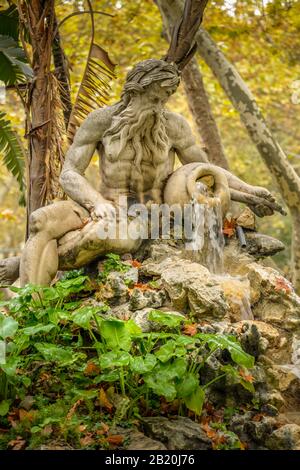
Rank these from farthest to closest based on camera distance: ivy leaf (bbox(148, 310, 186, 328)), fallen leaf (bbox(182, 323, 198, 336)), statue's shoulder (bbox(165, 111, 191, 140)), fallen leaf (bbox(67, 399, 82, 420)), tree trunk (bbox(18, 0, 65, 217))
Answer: tree trunk (bbox(18, 0, 65, 217)) < statue's shoulder (bbox(165, 111, 191, 140)) < fallen leaf (bbox(182, 323, 198, 336)) < ivy leaf (bbox(148, 310, 186, 328)) < fallen leaf (bbox(67, 399, 82, 420))

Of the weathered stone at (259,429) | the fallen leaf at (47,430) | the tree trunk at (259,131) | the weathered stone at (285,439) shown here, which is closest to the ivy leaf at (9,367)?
the fallen leaf at (47,430)

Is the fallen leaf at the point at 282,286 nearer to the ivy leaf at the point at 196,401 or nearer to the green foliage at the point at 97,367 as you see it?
the green foliage at the point at 97,367

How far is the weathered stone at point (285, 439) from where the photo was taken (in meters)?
3.55

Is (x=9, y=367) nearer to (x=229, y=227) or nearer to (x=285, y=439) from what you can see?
(x=285, y=439)

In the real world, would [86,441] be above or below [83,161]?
below

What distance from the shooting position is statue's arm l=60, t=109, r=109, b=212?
4.88m

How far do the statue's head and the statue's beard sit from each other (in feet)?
0.43

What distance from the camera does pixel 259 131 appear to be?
323 inches

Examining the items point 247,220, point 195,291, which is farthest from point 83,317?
point 247,220

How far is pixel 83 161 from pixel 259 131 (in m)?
3.91

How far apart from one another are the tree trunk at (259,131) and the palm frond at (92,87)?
194cm

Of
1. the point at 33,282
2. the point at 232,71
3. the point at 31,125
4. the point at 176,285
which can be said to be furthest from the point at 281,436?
the point at 232,71

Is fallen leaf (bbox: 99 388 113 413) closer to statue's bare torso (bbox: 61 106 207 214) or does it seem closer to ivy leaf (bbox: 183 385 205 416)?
ivy leaf (bbox: 183 385 205 416)

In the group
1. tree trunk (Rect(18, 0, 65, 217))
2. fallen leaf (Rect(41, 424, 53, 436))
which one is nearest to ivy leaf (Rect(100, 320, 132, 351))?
fallen leaf (Rect(41, 424, 53, 436))
